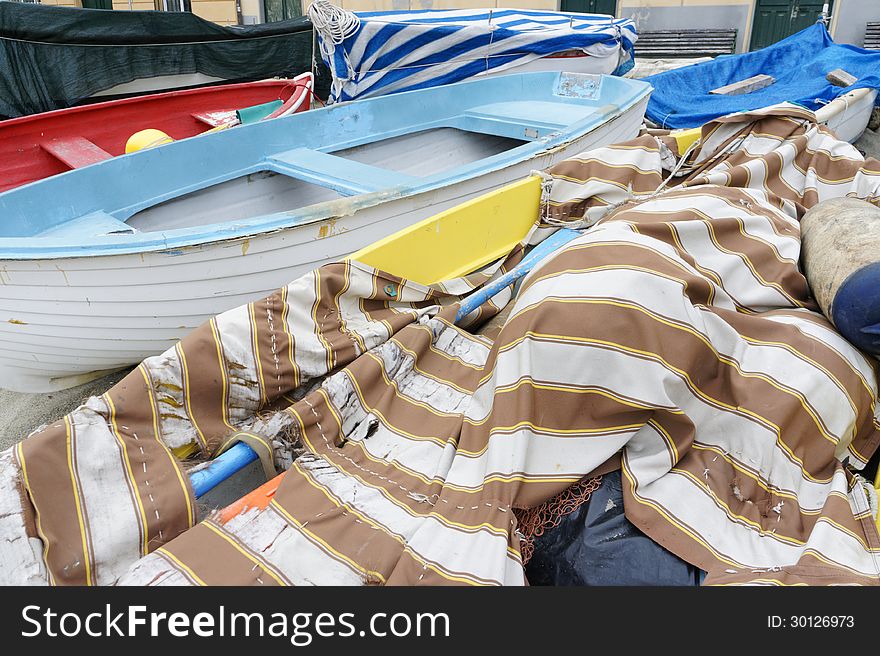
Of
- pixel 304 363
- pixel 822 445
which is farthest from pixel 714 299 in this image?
pixel 304 363

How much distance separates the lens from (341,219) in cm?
247

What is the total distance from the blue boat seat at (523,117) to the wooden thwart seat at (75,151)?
7.77 feet

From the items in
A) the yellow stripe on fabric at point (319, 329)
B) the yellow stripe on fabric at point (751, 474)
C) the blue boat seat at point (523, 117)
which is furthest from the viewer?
the blue boat seat at point (523, 117)

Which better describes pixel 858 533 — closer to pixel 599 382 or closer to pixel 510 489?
pixel 599 382

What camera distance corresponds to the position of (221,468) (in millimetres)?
1548

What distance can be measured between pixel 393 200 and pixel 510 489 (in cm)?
153

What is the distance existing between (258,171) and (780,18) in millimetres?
8751

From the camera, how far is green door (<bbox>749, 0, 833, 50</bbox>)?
8.66 meters

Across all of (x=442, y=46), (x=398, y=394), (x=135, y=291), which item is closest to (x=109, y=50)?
(x=442, y=46)

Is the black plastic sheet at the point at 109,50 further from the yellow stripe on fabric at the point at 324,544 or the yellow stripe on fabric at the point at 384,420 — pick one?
the yellow stripe on fabric at the point at 324,544

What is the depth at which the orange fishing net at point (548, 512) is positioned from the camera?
146 cm

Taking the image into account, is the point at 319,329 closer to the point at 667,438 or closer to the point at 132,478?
the point at 132,478

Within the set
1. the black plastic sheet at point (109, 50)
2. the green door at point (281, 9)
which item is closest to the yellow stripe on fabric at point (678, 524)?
the black plastic sheet at point (109, 50)

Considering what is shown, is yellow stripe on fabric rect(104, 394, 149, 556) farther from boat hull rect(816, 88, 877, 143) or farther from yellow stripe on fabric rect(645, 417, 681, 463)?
boat hull rect(816, 88, 877, 143)
